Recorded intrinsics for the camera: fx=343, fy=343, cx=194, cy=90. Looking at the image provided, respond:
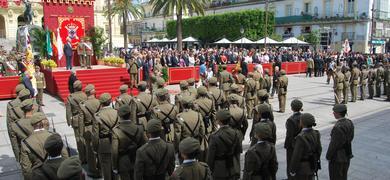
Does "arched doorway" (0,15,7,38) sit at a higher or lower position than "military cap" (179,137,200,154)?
higher

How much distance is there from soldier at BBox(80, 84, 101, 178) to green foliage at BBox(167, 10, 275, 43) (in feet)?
140

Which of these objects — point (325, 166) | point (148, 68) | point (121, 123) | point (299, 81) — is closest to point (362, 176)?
point (325, 166)

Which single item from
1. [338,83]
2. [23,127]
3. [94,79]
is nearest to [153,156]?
[23,127]

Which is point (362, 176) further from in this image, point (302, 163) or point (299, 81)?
point (299, 81)

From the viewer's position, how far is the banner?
20.4 meters

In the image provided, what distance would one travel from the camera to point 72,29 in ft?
68.1

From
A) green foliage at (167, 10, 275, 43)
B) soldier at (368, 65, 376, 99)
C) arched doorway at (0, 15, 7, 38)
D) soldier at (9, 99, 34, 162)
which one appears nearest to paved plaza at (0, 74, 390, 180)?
soldier at (368, 65, 376, 99)

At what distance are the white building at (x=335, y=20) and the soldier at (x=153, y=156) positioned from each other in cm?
4453

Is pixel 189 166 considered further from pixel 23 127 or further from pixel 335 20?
pixel 335 20

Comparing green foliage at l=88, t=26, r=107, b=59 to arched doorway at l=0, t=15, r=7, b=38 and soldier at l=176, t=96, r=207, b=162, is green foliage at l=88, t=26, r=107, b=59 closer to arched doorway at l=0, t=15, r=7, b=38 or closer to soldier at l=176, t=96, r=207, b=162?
soldier at l=176, t=96, r=207, b=162

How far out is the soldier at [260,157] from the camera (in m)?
4.92

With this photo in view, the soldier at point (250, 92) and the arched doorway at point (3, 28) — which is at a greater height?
the arched doorway at point (3, 28)

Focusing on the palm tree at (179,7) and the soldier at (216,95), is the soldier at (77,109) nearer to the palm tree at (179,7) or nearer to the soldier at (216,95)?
the soldier at (216,95)

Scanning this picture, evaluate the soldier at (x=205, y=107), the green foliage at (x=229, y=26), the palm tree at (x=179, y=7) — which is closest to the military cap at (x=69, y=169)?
the soldier at (x=205, y=107)
